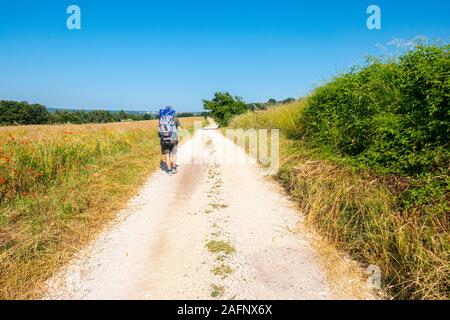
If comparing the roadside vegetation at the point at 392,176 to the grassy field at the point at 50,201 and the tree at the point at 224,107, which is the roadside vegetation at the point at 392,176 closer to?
the grassy field at the point at 50,201

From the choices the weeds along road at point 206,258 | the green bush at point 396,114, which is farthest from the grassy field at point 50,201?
the green bush at point 396,114

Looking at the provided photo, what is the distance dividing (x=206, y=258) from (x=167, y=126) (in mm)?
5099

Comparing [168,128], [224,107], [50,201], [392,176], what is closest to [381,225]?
[392,176]

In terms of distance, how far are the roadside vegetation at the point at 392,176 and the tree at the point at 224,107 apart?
1065 inches

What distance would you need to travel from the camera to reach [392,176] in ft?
13.2

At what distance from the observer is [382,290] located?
279 cm

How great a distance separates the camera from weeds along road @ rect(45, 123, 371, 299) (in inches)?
110

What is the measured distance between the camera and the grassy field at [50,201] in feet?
10.5

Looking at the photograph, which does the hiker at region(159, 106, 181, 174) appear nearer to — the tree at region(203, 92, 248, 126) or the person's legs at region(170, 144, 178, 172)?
the person's legs at region(170, 144, 178, 172)

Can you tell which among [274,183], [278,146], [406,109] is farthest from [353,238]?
[278,146]

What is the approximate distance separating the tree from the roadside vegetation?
88.8 feet

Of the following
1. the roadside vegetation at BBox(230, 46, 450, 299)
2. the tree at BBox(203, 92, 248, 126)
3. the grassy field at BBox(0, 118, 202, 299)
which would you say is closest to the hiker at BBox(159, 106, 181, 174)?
the grassy field at BBox(0, 118, 202, 299)

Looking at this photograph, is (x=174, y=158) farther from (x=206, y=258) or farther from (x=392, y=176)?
(x=392, y=176)
